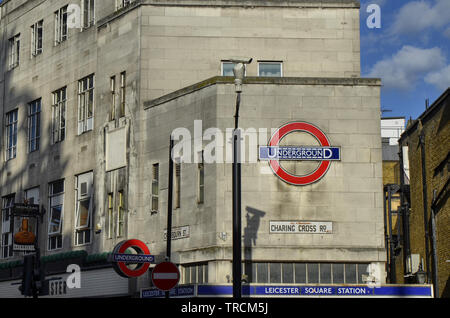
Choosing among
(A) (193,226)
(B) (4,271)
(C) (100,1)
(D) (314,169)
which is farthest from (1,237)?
(D) (314,169)

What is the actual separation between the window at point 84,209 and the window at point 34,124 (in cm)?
566

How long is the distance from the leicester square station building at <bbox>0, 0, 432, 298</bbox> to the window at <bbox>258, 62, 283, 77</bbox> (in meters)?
0.09

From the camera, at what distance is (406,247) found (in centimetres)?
Answer: 4494

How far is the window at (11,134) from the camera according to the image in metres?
46.7

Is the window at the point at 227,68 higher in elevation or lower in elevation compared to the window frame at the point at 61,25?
lower

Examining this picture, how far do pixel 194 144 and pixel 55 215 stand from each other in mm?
12441

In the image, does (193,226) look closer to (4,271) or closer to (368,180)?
(368,180)

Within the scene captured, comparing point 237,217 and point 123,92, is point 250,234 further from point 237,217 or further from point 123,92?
point 123,92

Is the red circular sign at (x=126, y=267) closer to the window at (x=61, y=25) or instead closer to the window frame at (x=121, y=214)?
the window frame at (x=121, y=214)

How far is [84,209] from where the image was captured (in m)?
39.7

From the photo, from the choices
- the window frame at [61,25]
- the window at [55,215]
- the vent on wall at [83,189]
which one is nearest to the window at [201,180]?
the vent on wall at [83,189]

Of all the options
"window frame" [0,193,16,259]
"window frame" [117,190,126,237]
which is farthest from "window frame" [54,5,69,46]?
"window frame" [117,190,126,237]

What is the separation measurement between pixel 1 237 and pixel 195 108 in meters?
18.6

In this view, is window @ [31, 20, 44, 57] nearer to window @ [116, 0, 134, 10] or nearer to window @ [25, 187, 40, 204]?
window @ [116, 0, 134, 10]
